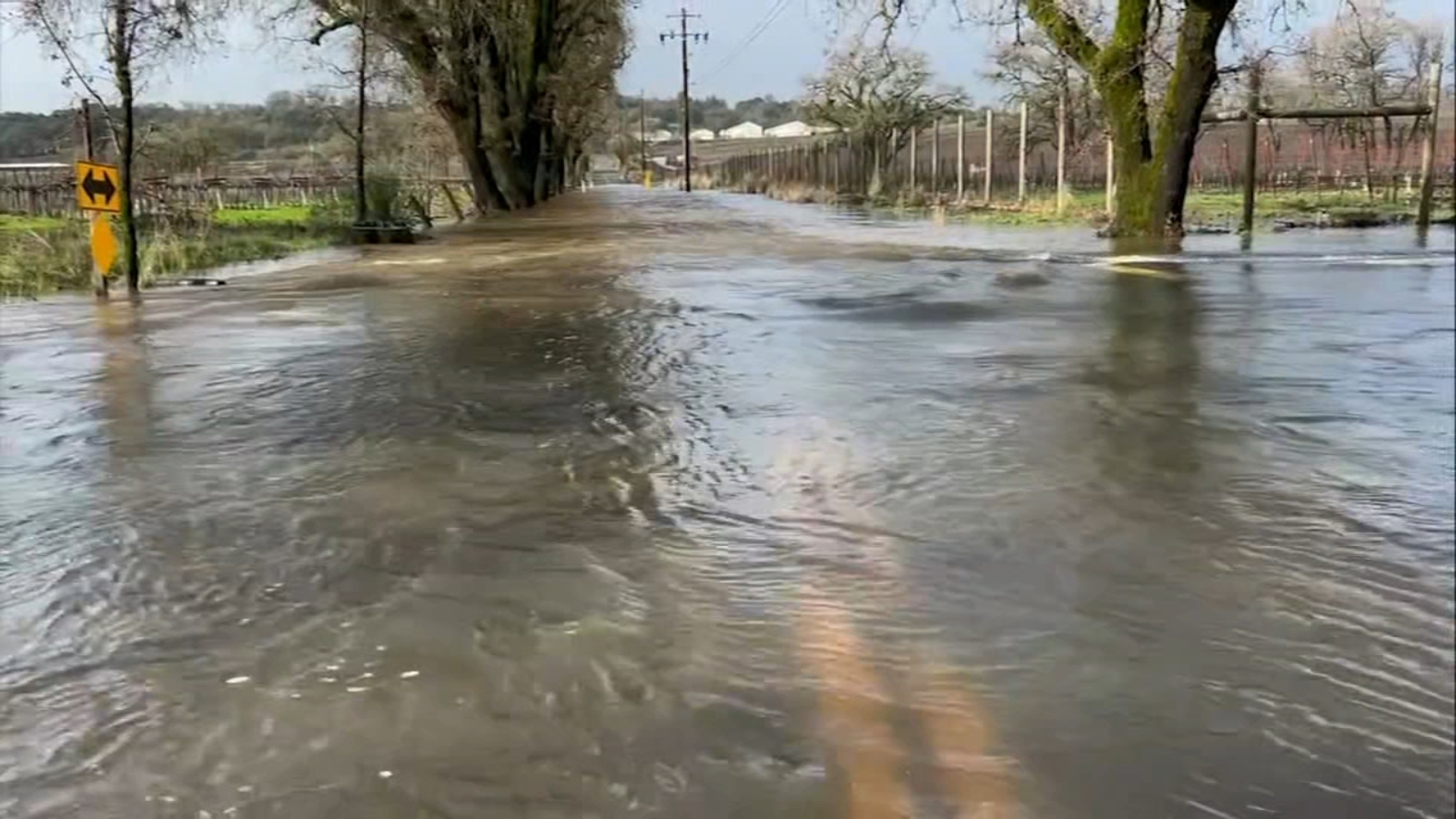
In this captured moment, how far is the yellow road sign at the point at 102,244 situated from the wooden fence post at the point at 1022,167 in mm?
15980

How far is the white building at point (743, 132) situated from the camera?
309 ft

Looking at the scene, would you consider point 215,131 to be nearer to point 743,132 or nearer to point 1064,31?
point 1064,31

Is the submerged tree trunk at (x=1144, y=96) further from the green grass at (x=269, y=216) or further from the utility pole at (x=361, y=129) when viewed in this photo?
the green grass at (x=269, y=216)

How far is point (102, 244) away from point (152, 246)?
4403 millimetres

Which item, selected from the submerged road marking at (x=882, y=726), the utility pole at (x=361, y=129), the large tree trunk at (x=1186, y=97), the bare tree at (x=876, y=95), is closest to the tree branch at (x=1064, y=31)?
the large tree trunk at (x=1186, y=97)

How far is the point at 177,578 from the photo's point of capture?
341cm

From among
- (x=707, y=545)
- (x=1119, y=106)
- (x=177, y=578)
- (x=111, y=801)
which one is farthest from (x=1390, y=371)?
(x=1119, y=106)

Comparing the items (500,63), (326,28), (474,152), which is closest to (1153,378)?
(326,28)

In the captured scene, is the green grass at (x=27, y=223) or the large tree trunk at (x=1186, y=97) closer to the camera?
the large tree trunk at (x=1186, y=97)

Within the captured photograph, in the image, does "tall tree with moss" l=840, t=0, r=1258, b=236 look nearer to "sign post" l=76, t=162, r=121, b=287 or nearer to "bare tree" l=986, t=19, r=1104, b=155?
"bare tree" l=986, t=19, r=1104, b=155

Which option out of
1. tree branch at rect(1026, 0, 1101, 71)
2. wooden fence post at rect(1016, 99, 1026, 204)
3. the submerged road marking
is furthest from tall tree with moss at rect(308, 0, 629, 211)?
the submerged road marking

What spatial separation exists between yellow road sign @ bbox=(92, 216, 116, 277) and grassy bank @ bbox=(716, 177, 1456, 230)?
461 inches

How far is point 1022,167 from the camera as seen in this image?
79.8 ft

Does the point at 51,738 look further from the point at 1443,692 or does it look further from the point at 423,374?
the point at 423,374
